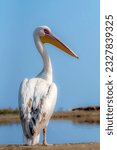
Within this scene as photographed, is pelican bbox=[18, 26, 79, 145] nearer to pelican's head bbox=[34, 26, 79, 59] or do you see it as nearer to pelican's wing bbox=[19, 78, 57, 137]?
pelican's wing bbox=[19, 78, 57, 137]

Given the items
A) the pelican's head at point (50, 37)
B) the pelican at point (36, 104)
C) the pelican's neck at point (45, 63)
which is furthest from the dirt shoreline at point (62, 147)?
the pelican's head at point (50, 37)

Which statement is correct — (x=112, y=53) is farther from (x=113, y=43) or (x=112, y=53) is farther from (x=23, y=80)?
(x=23, y=80)

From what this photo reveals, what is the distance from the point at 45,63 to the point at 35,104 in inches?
45.7

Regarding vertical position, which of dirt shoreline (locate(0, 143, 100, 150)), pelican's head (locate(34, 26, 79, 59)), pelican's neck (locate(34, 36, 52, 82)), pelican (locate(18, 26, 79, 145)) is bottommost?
dirt shoreline (locate(0, 143, 100, 150))

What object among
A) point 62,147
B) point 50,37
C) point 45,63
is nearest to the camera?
point 62,147

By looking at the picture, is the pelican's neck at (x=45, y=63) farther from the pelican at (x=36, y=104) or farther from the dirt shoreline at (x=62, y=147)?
the dirt shoreline at (x=62, y=147)

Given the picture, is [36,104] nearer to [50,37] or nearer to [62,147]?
[62,147]

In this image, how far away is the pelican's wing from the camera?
23.9 ft

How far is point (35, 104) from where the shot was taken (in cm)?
734

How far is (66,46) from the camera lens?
28.3 feet

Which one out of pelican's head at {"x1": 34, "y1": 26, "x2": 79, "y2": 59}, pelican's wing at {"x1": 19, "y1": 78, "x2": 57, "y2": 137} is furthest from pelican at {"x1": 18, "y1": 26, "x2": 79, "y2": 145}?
pelican's head at {"x1": 34, "y1": 26, "x2": 79, "y2": 59}

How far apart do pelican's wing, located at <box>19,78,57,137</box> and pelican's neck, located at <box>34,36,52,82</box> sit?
367mm

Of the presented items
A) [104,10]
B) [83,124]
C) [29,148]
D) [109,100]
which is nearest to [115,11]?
[104,10]

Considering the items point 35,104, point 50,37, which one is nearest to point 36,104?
point 35,104
